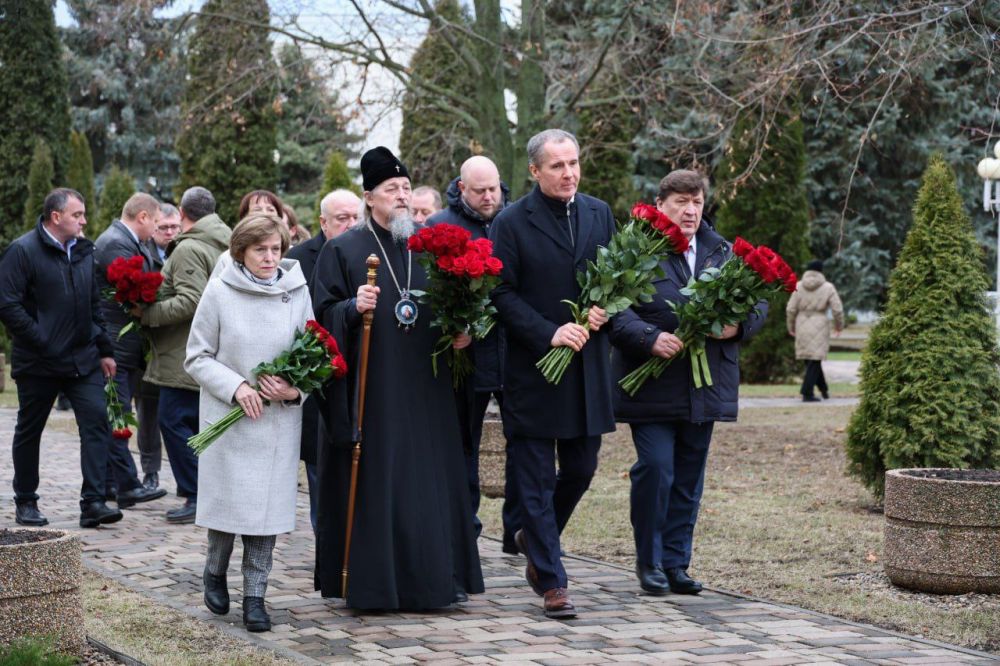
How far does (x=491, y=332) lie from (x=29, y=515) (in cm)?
348

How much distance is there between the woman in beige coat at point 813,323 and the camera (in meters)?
19.2

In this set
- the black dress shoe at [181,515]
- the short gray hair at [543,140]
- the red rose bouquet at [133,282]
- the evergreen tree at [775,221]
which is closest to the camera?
the short gray hair at [543,140]

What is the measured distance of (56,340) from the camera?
8523mm

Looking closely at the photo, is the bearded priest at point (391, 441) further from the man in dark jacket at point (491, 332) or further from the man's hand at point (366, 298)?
the man in dark jacket at point (491, 332)

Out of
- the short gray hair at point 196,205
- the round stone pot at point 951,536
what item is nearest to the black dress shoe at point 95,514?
the short gray hair at point 196,205

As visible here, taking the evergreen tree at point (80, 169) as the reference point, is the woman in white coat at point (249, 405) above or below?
below

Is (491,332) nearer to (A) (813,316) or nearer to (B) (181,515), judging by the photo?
(B) (181,515)

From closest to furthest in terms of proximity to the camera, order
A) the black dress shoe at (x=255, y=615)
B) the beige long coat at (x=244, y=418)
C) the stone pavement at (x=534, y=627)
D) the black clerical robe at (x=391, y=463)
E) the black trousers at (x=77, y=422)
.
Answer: the stone pavement at (x=534, y=627), the black dress shoe at (x=255, y=615), the beige long coat at (x=244, y=418), the black clerical robe at (x=391, y=463), the black trousers at (x=77, y=422)

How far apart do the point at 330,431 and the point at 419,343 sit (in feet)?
1.91

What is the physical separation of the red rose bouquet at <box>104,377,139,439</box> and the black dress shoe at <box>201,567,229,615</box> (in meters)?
3.18

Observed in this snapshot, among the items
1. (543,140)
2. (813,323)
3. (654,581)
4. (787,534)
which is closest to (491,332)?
(543,140)

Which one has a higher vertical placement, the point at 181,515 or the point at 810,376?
the point at 810,376

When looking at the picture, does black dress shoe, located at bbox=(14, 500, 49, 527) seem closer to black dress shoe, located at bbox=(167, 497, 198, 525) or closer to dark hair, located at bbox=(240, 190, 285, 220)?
black dress shoe, located at bbox=(167, 497, 198, 525)

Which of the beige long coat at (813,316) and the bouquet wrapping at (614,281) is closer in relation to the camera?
the bouquet wrapping at (614,281)
